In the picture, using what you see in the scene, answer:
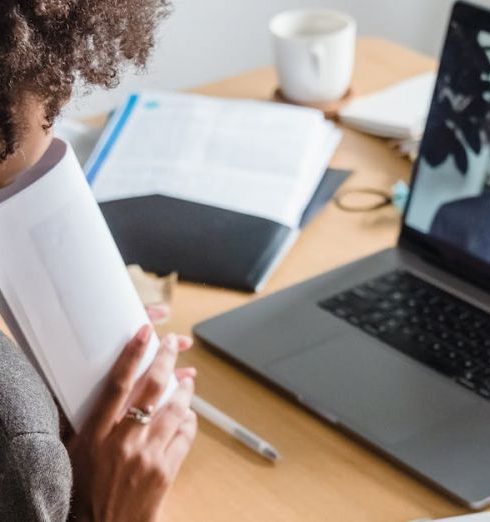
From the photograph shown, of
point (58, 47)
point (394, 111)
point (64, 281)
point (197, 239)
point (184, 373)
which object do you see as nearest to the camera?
point (58, 47)

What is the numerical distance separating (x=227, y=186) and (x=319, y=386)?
0.37 meters

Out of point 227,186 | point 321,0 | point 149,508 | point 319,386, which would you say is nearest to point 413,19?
point 321,0

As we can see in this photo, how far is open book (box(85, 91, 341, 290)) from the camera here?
3.54 feet

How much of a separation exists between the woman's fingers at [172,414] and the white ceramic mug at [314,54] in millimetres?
639

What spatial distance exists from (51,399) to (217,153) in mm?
552

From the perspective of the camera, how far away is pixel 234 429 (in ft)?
2.77

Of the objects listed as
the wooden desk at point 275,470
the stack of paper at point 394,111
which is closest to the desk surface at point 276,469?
the wooden desk at point 275,470

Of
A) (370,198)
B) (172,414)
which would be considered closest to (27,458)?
(172,414)

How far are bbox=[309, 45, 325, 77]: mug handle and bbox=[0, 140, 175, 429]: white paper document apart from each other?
623 mm

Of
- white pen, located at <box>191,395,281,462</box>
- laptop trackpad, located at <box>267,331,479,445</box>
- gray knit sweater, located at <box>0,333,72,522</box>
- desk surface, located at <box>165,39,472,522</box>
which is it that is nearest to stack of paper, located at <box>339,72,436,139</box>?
desk surface, located at <box>165,39,472,522</box>

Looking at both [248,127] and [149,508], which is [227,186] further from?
[149,508]

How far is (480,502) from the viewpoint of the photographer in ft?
2.43

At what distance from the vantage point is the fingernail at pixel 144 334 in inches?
32.4

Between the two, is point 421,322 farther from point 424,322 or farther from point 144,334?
point 144,334
